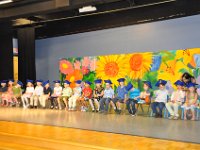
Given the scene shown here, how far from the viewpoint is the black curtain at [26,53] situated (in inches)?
457

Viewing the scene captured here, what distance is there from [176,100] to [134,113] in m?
1.09

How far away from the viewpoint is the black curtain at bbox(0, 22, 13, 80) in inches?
424

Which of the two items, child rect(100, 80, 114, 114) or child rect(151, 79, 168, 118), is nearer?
child rect(151, 79, 168, 118)

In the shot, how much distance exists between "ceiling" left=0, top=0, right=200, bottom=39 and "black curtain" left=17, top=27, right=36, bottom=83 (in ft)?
0.99

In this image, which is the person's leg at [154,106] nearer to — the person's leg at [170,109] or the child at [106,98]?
the person's leg at [170,109]

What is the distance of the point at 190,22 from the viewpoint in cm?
839

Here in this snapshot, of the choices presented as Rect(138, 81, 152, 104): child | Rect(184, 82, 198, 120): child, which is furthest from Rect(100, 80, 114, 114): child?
Rect(184, 82, 198, 120): child

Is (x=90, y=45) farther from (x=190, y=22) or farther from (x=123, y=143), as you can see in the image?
(x=123, y=143)

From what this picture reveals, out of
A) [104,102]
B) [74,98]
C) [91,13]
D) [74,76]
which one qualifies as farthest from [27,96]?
[91,13]

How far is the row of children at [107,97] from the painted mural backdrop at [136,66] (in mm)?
1496

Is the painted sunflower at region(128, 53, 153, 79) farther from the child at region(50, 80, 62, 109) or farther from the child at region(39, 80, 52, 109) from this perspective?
the child at region(39, 80, 52, 109)

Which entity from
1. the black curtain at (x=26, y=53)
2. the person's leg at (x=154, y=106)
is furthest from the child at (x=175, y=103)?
the black curtain at (x=26, y=53)

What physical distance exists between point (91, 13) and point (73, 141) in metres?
6.70

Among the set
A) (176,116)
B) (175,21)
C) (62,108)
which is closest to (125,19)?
(175,21)
